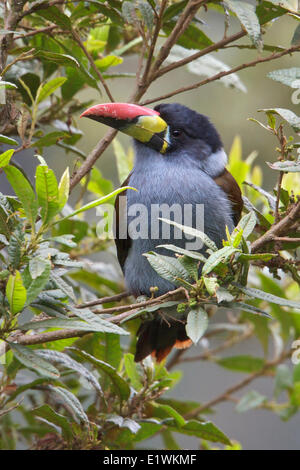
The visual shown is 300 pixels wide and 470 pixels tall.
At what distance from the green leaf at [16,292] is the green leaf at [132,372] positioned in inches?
35.5

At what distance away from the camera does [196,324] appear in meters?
1.73

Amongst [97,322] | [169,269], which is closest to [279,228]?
[169,269]

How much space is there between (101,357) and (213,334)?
111cm

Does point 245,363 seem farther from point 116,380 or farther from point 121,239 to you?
point 116,380

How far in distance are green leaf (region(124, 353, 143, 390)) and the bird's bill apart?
85 cm

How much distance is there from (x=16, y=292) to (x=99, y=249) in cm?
160

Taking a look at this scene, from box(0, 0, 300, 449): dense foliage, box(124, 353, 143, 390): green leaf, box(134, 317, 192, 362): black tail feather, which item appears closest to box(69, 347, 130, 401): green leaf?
box(0, 0, 300, 449): dense foliage

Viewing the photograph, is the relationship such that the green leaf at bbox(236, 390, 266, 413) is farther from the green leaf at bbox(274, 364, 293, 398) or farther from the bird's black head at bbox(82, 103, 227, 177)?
the bird's black head at bbox(82, 103, 227, 177)

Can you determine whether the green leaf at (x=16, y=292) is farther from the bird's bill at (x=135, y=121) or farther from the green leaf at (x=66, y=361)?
the bird's bill at (x=135, y=121)

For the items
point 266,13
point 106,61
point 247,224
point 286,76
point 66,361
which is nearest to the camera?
point 247,224

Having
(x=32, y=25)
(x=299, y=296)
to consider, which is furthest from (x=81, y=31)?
(x=299, y=296)

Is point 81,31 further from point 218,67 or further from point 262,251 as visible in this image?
point 262,251

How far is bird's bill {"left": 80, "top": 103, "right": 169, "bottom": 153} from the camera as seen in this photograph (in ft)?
8.14

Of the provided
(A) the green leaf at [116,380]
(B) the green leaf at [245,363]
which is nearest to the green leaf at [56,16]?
(A) the green leaf at [116,380]
